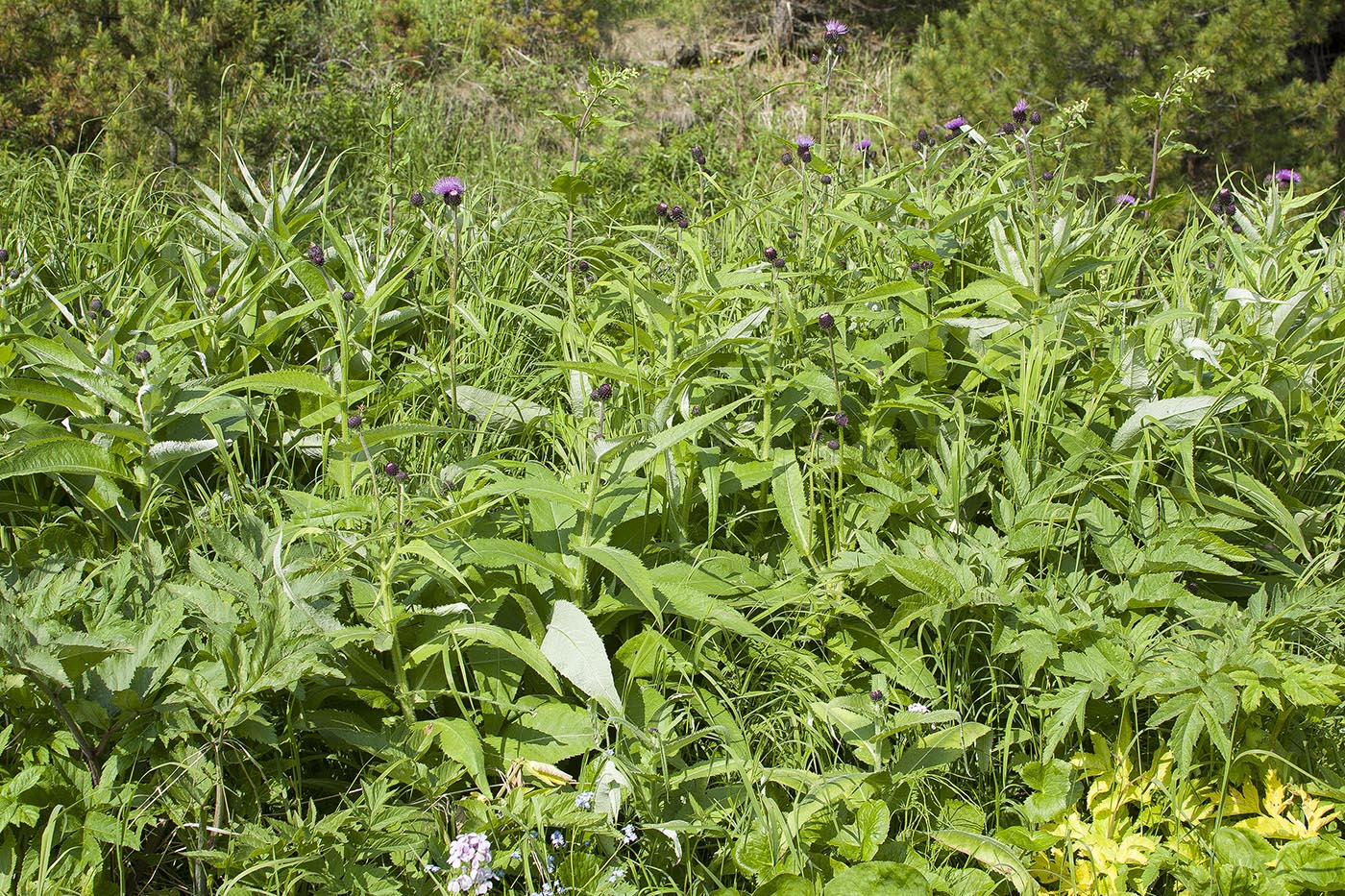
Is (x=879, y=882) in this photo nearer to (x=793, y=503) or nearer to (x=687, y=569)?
(x=687, y=569)

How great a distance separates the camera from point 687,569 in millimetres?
2139

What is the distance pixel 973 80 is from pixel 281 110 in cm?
383

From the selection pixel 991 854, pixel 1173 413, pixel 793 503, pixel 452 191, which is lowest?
pixel 991 854

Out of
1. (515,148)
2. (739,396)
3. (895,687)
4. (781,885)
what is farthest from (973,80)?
(781,885)

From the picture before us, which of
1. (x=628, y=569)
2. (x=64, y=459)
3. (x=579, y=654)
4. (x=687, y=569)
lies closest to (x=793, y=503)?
(x=687, y=569)

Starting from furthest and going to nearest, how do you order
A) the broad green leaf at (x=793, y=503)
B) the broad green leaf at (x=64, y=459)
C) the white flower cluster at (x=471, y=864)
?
the broad green leaf at (x=793, y=503) → the broad green leaf at (x=64, y=459) → the white flower cluster at (x=471, y=864)

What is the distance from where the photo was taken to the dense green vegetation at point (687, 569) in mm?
1756

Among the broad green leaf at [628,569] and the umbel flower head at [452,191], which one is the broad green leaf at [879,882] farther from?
the umbel flower head at [452,191]

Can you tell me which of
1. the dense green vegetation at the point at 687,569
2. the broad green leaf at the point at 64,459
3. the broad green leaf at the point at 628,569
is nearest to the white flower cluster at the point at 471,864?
the dense green vegetation at the point at 687,569

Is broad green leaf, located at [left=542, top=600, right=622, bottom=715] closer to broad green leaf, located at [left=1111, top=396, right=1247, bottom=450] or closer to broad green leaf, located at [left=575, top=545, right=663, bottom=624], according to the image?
broad green leaf, located at [left=575, top=545, right=663, bottom=624]

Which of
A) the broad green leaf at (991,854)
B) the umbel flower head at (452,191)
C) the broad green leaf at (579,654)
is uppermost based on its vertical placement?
the umbel flower head at (452,191)

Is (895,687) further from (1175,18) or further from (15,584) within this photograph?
(1175,18)

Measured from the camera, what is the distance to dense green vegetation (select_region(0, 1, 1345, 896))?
5.76ft

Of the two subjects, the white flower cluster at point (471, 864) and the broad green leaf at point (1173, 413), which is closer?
the white flower cluster at point (471, 864)
